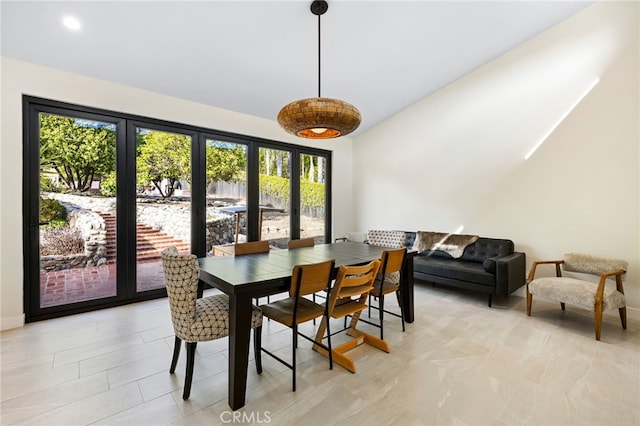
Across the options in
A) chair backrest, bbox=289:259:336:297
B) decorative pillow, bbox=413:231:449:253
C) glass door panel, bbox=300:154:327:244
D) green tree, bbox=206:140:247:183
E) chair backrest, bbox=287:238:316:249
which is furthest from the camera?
glass door panel, bbox=300:154:327:244

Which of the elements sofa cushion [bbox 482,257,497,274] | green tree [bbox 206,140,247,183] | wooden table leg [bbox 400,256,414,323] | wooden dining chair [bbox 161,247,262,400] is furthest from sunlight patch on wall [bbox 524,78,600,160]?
wooden dining chair [bbox 161,247,262,400]

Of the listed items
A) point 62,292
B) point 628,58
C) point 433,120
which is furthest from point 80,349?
point 628,58

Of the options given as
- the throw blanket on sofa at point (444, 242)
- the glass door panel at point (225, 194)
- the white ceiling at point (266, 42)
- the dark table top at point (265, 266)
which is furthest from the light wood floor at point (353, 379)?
the white ceiling at point (266, 42)

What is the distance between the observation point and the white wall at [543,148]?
11.0 ft

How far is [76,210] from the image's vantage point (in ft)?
11.2

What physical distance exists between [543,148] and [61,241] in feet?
19.7

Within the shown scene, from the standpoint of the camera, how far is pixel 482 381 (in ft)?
6.96

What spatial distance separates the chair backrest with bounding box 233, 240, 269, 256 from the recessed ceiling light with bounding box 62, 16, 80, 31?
245 centimetres

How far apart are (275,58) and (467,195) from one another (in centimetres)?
343

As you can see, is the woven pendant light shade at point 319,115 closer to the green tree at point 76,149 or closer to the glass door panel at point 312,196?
the green tree at point 76,149

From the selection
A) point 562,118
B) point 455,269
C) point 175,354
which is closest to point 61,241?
point 175,354

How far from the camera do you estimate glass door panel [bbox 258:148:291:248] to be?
5002 millimetres

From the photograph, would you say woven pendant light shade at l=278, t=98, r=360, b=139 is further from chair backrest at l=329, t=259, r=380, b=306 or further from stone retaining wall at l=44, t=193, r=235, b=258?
stone retaining wall at l=44, t=193, r=235, b=258

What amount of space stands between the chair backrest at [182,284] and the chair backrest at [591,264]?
13.3 ft
